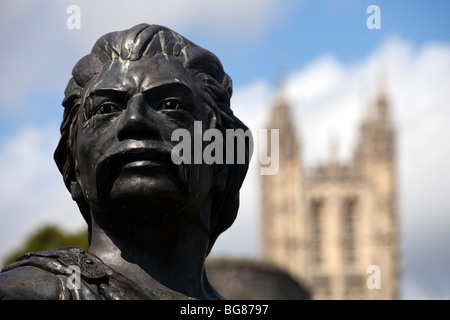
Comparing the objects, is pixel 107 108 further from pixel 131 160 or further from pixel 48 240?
pixel 48 240

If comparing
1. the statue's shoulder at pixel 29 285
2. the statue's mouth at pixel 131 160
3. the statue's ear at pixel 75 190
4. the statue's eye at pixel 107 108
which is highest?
the statue's eye at pixel 107 108

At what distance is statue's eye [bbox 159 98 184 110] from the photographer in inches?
138

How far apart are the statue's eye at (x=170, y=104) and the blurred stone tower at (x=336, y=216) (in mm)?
69761

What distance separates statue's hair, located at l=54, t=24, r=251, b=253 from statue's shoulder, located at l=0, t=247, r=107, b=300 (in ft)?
1.12

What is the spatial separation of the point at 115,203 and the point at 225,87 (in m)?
0.55

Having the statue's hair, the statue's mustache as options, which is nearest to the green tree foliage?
the statue's hair

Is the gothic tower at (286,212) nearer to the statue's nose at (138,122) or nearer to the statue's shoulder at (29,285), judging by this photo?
the statue's nose at (138,122)

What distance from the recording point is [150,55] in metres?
3.55

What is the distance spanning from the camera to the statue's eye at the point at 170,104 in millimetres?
3496

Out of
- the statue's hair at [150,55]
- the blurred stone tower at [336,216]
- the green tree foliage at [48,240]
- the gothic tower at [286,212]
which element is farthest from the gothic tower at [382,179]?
the statue's hair at [150,55]

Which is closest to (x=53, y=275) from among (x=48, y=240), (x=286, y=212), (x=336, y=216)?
(x=48, y=240)
